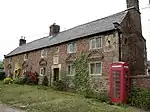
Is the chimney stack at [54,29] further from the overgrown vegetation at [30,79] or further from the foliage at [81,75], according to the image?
the foliage at [81,75]

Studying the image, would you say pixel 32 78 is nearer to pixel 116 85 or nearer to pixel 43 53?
pixel 43 53

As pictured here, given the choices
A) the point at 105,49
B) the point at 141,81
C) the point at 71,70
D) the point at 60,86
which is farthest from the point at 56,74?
the point at 141,81

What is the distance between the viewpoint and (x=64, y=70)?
25.6 m

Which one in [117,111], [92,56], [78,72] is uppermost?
[92,56]

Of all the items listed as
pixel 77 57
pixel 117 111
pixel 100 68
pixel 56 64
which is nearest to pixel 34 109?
pixel 117 111

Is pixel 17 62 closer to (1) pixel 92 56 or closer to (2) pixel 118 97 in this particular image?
(1) pixel 92 56

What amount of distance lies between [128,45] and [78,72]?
5.88 m

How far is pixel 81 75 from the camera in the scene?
22.6m

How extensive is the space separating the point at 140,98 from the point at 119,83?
1.96 m

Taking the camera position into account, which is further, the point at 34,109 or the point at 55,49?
the point at 55,49

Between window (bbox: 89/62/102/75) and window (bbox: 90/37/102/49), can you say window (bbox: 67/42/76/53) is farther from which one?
window (bbox: 89/62/102/75)

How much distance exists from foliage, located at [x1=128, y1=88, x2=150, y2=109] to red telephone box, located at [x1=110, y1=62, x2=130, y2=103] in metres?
0.47

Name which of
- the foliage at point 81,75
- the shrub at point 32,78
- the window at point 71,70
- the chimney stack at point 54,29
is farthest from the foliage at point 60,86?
the chimney stack at point 54,29

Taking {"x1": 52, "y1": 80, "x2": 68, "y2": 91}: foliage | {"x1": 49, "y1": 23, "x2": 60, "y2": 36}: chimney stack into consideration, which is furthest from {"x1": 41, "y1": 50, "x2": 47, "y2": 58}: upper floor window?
{"x1": 52, "y1": 80, "x2": 68, "y2": 91}: foliage
